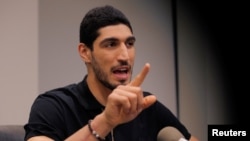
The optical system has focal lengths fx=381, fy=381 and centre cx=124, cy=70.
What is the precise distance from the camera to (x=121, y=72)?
1255 mm

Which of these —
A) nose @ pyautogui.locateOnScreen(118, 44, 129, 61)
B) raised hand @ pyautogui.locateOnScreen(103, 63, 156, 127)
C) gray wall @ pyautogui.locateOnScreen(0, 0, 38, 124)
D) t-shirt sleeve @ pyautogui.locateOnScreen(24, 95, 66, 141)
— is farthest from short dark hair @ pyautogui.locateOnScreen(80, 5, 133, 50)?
gray wall @ pyautogui.locateOnScreen(0, 0, 38, 124)

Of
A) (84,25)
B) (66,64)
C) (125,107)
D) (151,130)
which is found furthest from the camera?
(66,64)

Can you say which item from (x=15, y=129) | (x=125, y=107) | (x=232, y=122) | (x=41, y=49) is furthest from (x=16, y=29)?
(x=232, y=122)

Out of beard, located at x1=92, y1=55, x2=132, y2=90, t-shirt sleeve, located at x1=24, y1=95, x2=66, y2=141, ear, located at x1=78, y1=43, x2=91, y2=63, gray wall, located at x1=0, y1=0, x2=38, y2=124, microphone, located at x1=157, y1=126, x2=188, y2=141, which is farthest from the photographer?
gray wall, located at x1=0, y1=0, x2=38, y2=124

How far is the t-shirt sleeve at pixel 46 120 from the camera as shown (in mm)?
1170

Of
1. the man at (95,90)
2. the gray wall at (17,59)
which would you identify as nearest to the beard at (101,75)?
the man at (95,90)

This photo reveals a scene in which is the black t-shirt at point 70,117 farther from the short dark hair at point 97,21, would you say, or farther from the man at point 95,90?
the short dark hair at point 97,21

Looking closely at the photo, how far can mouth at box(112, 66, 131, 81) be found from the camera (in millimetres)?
1234

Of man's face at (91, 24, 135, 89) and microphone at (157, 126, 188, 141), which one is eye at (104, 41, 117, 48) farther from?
microphone at (157, 126, 188, 141)

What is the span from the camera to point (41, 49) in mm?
2047

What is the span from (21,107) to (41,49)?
1.06ft

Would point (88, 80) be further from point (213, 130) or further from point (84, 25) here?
point (213, 130)

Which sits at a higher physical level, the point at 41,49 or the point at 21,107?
the point at 41,49

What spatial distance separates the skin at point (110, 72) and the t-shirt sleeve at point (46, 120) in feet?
0.13
